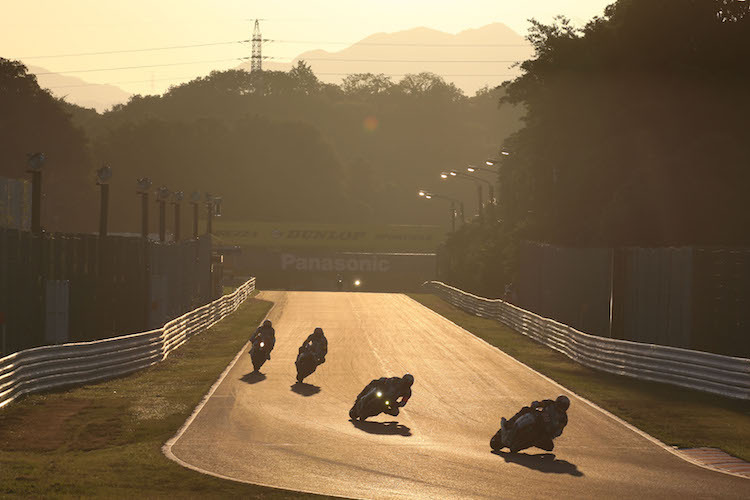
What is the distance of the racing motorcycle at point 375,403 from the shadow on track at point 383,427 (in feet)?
0.68

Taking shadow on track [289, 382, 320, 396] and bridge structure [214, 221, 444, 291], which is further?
bridge structure [214, 221, 444, 291]

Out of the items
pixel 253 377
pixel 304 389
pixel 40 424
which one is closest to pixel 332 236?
pixel 253 377

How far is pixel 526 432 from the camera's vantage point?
1973 centimetres

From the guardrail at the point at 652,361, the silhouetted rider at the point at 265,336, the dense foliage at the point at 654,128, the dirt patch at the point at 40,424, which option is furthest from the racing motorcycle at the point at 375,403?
the dense foliage at the point at 654,128

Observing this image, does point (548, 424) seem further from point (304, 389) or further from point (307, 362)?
point (307, 362)

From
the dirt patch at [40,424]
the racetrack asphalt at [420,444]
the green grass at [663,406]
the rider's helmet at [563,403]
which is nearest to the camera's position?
the racetrack asphalt at [420,444]

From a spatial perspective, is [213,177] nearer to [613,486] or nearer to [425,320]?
[425,320]

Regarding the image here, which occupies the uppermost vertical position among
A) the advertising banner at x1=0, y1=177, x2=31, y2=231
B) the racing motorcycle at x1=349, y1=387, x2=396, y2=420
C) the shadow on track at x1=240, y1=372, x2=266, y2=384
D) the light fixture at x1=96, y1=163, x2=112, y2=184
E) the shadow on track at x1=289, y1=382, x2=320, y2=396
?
the light fixture at x1=96, y1=163, x2=112, y2=184

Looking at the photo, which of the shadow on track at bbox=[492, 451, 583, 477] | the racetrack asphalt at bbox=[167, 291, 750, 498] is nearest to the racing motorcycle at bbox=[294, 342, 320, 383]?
the racetrack asphalt at bbox=[167, 291, 750, 498]

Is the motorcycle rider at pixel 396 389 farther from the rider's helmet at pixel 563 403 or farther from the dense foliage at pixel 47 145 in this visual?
the dense foliage at pixel 47 145

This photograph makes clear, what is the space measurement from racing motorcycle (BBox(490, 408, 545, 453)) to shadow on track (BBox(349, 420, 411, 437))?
8.64 ft

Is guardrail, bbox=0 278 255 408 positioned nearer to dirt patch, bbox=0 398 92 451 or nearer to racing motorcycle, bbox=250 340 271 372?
dirt patch, bbox=0 398 92 451

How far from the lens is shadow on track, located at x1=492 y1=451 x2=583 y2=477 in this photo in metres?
18.4

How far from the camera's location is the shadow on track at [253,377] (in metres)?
31.3
